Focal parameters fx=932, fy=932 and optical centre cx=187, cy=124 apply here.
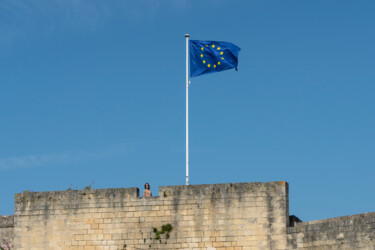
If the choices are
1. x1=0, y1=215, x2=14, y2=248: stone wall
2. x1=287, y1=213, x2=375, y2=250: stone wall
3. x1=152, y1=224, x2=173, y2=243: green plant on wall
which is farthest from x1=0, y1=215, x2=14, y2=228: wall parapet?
x1=287, y1=213, x2=375, y2=250: stone wall

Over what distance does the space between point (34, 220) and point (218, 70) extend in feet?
23.6

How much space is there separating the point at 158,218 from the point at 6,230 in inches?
183

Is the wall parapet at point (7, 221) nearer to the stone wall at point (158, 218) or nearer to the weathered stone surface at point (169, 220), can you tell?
the weathered stone surface at point (169, 220)

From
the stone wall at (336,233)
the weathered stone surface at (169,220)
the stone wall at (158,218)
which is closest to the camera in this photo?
the stone wall at (336,233)

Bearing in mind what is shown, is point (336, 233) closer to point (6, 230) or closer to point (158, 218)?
point (158, 218)

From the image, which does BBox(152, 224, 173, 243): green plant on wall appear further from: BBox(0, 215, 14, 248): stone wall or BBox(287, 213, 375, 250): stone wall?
BBox(0, 215, 14, 248): stone wall

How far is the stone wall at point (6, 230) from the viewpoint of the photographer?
2731 centimetres

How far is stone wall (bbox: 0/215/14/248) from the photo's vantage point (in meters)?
27.3

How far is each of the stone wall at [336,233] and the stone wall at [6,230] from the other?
8152 mm

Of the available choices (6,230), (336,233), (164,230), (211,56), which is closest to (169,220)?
(164,230)

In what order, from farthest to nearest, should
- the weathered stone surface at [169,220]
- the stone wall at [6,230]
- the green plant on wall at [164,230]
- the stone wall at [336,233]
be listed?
the stone wall at [6,230], the green plant on wall at [164,230], the weathered stone surface at [169,220], the stone wall at [336,233]

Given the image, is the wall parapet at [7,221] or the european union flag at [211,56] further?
the european union flag at [211,56]

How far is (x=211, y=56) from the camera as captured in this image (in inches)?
1133

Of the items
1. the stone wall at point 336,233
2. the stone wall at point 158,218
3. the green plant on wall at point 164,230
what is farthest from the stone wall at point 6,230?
the stone wall at point 336,233
